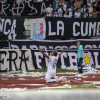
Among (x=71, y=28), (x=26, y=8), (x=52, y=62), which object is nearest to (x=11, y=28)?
(x=26, y=8)

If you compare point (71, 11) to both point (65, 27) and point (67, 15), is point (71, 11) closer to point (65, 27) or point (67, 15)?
point (67, 15)

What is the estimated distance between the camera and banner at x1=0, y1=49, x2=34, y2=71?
2106 cm

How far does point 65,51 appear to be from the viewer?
22.4 m

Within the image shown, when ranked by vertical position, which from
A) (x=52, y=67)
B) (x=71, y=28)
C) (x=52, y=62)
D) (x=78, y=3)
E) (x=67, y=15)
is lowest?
(x=52, y=67)

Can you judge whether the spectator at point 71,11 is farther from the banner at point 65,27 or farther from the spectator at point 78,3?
the banner at point 65,27

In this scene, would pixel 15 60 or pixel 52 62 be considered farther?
pixel 15 60

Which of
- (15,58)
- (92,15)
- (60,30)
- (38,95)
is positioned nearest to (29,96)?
(38,95)

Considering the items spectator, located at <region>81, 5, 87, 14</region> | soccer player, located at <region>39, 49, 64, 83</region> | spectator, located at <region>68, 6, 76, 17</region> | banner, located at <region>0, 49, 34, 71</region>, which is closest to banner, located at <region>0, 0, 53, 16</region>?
spectator, located at <region>68, 6, 76, 17</region>

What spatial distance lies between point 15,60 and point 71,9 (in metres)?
4.80

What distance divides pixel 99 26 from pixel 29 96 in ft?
57.7

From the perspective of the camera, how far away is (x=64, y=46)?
2266 centimetres

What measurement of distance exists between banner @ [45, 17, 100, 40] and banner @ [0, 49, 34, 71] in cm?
201

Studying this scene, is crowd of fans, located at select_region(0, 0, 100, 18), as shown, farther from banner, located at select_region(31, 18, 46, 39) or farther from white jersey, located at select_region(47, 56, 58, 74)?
white jersey, located at select_region(47, 56, 58, 74)

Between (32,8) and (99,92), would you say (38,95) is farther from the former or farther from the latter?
(32,8)
